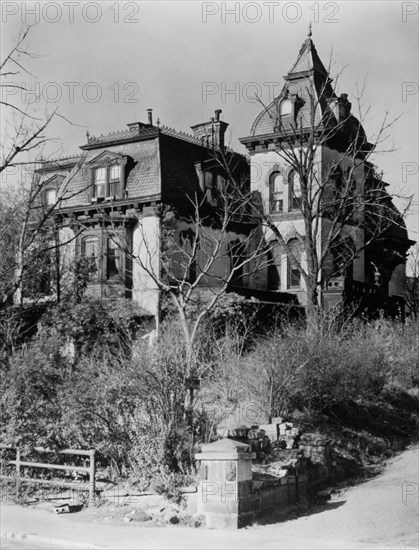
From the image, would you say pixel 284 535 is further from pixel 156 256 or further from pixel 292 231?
pixel 292 231

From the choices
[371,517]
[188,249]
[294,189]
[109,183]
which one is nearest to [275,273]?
[294,189]

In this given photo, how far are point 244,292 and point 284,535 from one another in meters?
17.6

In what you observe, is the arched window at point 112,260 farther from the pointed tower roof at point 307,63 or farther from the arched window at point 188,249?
the pointed tower roof at point 307,63

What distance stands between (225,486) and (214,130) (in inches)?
1038

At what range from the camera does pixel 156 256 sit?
3000 centimetres

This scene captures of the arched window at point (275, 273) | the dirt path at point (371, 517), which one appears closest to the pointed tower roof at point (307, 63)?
the arched window at point (275, 273)

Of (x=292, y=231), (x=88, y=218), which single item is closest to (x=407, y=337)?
(x=292, y=231)

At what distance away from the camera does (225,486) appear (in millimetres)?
12188

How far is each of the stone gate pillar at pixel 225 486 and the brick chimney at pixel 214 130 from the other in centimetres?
2485

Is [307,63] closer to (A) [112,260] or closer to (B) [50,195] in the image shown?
(A) [112,260]

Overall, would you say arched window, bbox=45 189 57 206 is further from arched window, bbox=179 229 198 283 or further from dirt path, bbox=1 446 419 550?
dirt path, bbox=1 446 419 550

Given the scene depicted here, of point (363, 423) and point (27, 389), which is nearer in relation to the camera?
point (27, 389)

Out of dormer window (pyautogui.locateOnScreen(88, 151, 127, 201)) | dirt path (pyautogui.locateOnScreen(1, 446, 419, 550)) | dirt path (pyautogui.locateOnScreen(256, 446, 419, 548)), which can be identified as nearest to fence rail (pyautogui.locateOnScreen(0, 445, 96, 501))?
dirt path (pyautogui.locateOnScreen(1, 446, 419, 550))

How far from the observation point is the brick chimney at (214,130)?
36.2 metres
